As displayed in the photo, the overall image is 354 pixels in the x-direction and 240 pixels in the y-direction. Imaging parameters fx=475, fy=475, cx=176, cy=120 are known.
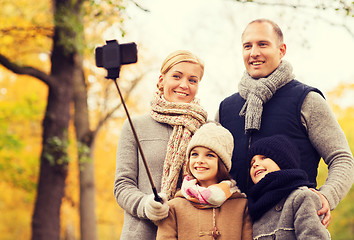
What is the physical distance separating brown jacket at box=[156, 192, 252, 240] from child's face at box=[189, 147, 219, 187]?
0.18m

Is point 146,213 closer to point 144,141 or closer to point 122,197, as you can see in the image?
point 122,197

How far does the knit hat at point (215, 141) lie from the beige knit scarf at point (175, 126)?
0.42 ft

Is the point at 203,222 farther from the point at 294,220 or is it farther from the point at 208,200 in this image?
the point at 294,220

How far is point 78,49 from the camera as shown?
9328 mm

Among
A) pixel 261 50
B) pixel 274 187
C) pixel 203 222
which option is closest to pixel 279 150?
pixel 274 187

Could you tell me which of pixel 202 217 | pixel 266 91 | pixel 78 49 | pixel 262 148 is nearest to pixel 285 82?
pixel 266 91

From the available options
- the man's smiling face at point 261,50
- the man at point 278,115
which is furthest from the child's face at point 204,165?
the man's smiling face at point 261,50

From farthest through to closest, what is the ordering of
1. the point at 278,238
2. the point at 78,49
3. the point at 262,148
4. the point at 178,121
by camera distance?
the point at 78,49 → the point at 178,121 → the point at 262,148 → the point at 278,238

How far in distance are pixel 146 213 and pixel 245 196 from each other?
0.68m

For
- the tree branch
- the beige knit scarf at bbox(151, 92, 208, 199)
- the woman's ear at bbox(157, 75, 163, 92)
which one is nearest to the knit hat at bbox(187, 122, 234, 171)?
the beige knit scarf at bbox(151, 92, 208, 199)

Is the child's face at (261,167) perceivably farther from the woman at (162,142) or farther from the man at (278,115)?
the woman at (162,142)

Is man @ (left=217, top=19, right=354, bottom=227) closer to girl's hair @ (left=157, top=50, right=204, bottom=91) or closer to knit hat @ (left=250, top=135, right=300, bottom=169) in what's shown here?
knit hat @ (left=250, top=135, right=300, bottom=169)

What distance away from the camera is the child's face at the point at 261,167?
308 centimetres

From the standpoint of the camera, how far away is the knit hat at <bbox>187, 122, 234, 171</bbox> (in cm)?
313
